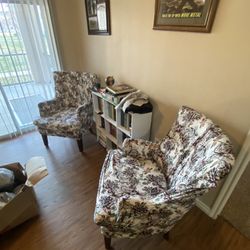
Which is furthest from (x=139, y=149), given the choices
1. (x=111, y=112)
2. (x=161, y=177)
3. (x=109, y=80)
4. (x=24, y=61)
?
(x=24, y=61)

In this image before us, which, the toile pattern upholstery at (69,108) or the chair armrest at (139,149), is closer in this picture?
the chair armrest at (139,149)

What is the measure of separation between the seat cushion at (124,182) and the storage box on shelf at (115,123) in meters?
0.33

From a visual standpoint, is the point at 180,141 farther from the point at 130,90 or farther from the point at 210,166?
the point at 130,90

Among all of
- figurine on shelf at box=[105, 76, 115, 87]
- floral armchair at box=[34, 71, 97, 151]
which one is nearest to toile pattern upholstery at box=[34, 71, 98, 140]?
floral armchair at box=[34, 71, 97, 151]

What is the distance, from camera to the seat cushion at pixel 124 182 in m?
1.09

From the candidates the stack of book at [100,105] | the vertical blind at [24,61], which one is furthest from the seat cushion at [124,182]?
the vertical blind at [24,61]

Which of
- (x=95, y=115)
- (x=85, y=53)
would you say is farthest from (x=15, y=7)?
(x=95, y=115)

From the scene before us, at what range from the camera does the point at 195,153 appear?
1.12 metres

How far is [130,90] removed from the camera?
6.04 ft

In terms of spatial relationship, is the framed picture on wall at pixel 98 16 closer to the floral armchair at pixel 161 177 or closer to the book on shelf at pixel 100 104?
the book on shelf at pixel 100 104

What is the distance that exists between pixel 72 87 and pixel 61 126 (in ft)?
2.20

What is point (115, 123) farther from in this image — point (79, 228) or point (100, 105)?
point (79, 228)

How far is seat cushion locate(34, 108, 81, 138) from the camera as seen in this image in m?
2.03

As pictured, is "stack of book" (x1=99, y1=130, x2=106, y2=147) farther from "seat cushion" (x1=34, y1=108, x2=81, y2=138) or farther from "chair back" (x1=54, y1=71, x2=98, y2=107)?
"chair back" (x1=54, y1=71, x2=98, y2=107)
